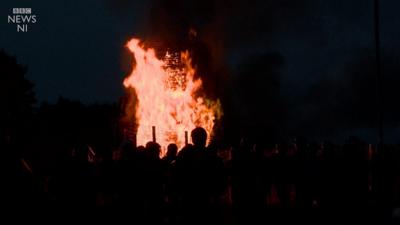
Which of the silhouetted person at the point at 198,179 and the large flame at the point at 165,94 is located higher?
the large flame at the point at 165,94

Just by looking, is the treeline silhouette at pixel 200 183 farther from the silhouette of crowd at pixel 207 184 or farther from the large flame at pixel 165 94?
the large flame at pixel 165 94

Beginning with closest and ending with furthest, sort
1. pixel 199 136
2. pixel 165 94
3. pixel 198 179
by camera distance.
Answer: pixel 199 136 < pixel 198 179 < pixel 165 94

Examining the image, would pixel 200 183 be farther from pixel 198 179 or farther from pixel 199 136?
pixel 199 136

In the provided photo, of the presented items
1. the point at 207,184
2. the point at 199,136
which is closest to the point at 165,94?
the point at 207,184

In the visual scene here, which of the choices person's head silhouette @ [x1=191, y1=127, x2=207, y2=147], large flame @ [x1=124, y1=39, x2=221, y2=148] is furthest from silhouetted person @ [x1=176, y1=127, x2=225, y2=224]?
large flame @ [x1=124, y1=39, x2=221, y2=148]

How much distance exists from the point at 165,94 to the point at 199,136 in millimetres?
16604

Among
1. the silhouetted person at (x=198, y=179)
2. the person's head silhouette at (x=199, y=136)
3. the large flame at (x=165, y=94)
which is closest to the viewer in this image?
the person's head silhouette at (x=199, y=136)

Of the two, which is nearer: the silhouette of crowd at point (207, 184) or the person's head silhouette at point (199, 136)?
the person's head silhouette at point (199, 136)

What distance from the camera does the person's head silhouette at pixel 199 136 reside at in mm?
8180

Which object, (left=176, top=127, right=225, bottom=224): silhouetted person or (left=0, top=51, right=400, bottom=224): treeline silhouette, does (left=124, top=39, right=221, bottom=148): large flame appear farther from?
(left=176, top=127, right=225, bottom=224): silhouetted person

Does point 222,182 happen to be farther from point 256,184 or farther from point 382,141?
point 382,141

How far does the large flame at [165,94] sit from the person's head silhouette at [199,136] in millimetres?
14491

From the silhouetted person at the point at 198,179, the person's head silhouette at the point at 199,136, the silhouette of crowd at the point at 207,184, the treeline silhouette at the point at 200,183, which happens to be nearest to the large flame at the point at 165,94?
the treeline silhouette at the point at 200,183

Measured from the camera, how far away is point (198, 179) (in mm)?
8375
